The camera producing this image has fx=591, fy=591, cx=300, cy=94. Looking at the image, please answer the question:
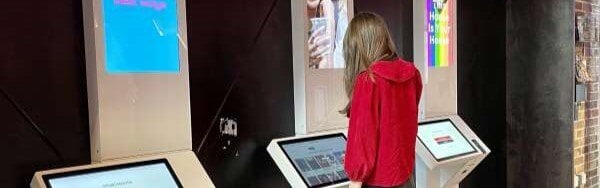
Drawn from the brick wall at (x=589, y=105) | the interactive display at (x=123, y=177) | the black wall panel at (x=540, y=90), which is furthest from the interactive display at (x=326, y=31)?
the brick wall at (x=589, y=105)

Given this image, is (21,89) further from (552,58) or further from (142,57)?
(552,58)

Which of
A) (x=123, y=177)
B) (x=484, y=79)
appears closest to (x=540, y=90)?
(x=484, y=79)

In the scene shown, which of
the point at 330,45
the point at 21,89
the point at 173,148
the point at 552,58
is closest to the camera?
the point at 21,89

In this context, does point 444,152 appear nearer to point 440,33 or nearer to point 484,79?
point 440,33

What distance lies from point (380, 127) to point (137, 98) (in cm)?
93

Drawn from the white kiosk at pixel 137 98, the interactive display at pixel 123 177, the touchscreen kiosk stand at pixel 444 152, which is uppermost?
the white kiosk at pixel 137 98

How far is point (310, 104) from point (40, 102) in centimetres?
134

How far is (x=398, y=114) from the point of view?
230cm

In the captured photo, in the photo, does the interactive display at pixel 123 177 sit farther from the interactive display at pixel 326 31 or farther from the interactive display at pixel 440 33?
the interactive display at pixel 440 33

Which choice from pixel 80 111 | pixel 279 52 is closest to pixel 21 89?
pixel 80 111

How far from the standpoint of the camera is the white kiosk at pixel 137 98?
6.93 feet

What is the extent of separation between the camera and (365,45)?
2.39 meters

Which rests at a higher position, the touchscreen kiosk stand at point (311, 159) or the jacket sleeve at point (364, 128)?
the jacket sleeve at point (364, 128)

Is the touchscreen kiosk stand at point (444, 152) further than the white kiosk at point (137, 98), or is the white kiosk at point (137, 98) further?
the touchscreen kiosk stand at point (444, 152)
